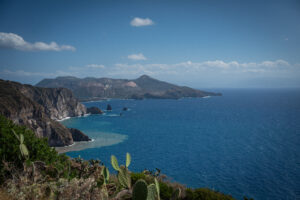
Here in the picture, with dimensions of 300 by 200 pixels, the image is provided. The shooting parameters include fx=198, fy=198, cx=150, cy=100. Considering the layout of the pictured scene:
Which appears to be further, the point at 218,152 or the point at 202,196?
the point at 218,152

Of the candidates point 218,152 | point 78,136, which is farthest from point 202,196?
point 78,136

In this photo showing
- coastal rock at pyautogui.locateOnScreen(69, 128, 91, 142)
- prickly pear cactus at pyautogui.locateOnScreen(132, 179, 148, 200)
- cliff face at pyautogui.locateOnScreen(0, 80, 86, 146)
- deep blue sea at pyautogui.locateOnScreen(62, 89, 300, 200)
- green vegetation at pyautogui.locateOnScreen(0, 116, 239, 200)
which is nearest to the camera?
prickly pear cactus at pyautogui.locateOnScreen(132, 179, 148, 200)

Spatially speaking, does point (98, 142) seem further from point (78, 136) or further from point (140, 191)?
point (140, 191)

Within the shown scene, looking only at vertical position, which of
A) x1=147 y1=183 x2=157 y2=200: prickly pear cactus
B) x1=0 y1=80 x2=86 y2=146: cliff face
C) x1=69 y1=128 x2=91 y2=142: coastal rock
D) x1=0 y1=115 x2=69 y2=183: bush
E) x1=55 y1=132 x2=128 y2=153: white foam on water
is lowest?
x1=55 y1=132 x2=128 y2=153: white foam on water

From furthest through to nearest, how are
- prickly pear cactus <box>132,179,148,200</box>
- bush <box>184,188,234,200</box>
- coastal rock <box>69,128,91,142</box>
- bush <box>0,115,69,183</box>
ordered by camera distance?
1. coastal rock <box>69,128,91,142</box>
2. bush <box>184,188,234,200</box>
3. bush <box>0,115,69,183</box>
4. prickly pear cactus <box>132,179,148,200</box>

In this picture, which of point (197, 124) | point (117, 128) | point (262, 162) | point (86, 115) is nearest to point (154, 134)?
point (117, 128)

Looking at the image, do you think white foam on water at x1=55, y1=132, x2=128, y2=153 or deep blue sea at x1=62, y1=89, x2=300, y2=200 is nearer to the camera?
deep blue sea at x1=62, y1=89, x2=300, y2=200

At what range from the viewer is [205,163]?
139 ft

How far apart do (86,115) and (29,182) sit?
11086 cm

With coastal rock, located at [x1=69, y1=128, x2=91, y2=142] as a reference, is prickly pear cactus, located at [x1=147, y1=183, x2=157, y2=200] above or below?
above

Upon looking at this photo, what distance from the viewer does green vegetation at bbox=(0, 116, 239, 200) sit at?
17.9 feet

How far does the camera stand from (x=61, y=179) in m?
6.46

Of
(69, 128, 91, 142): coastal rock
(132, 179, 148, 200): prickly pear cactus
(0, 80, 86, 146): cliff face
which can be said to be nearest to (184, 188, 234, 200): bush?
(132, 179, 148, 200): prickly pear cactus

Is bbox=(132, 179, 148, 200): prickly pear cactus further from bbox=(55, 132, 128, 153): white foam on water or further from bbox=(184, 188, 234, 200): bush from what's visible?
bbox=(55, 132, 128, 153): white foam on water
